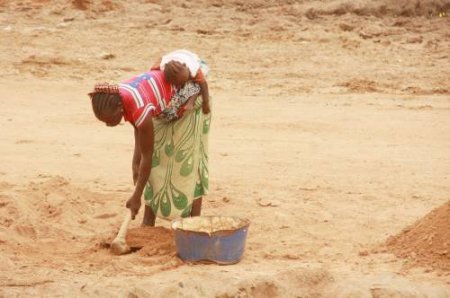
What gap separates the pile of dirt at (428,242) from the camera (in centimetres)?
528

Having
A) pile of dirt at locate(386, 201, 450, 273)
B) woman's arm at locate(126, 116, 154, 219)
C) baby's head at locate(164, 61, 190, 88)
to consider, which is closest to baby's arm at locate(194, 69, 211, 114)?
baby's head at locate(164, 61, 190, 88)

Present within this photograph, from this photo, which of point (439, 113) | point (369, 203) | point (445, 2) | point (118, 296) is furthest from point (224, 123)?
point (445, 2)

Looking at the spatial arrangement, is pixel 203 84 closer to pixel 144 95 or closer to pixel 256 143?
pixel 144 95

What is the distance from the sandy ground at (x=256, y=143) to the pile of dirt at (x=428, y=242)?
0.02m

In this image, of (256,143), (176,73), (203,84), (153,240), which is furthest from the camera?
(256,143)

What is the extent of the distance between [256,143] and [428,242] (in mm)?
3270

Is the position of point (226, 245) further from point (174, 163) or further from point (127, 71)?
point (127, 71)

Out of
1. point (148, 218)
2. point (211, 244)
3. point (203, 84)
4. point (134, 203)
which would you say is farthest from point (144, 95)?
point (148, 218)

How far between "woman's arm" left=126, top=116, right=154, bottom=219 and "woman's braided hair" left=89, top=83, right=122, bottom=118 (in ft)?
0.64

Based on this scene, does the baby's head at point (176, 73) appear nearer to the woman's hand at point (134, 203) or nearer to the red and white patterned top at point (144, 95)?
the red and white patterned top at point (144, 95)

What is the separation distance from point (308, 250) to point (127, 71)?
6585 mm

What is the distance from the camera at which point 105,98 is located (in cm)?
494

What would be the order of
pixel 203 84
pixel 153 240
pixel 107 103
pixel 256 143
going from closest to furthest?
pixel 107 103
pixel 203 84
pixel 153 240
pixel 256 143

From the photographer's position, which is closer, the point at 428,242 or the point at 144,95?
the point at 144,95
